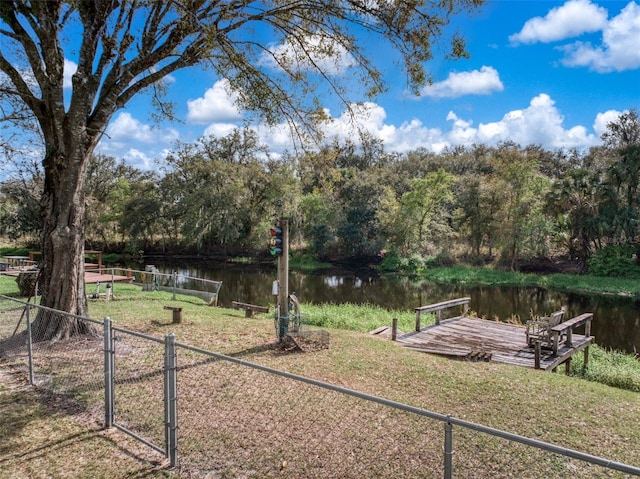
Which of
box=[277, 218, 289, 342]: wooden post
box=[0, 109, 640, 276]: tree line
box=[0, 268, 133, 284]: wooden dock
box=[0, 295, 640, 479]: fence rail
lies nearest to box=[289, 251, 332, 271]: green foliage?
box=[0, 109, 640, 276]: tree line

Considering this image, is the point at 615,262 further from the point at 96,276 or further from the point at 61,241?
the point at 61,241

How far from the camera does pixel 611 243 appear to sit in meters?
33.2

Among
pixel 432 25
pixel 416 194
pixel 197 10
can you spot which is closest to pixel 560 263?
pixel 416 194

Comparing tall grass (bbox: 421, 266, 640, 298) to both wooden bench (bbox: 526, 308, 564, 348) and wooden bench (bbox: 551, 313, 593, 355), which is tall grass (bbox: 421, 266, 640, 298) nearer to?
wooden bench (bbox: 551, 313, 593, 355)

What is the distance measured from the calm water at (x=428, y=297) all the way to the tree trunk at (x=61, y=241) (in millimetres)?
13610

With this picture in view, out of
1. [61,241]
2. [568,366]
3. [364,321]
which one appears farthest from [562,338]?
[61,241]

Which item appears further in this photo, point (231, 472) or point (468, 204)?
point (468, 204)

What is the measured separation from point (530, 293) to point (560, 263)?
9419mm

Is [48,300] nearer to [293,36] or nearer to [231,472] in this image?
[231,472]

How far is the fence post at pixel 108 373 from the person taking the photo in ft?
17.2

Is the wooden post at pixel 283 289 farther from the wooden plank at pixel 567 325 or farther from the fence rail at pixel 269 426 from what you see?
the wooden plank at pixel 567 325

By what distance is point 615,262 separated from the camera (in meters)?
31.5

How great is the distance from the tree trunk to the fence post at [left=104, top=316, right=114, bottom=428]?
4388mm

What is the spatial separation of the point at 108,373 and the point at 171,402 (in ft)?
4.10
